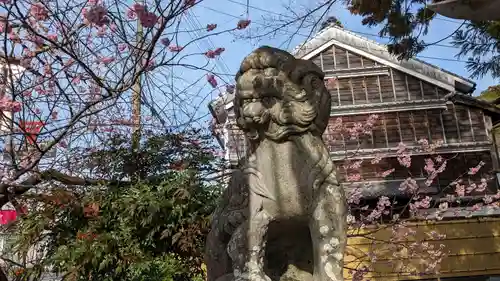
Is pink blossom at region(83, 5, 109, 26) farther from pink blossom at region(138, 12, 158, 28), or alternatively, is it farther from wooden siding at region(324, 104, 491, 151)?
wooden siding at region(324, 104, 491, 151)

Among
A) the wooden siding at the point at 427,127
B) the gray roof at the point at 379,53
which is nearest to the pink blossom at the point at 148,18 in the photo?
the wooden siding at the point at 427,127

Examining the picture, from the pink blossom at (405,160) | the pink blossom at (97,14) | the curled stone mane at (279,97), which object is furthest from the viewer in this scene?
the pink blossom at (405,160)

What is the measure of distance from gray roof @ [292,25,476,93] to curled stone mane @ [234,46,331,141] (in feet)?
31.0

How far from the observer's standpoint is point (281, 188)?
1977 mm

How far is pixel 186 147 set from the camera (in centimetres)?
468

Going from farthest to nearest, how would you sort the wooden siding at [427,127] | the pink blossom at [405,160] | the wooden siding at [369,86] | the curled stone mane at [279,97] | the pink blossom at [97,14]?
the wooden siding at [369,86], the wooden siding at [427,127], the pink blossom at [405,160], the pink blossom at [97,14], the curled stone mane at [279,97]

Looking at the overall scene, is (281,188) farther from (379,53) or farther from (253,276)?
(379,53)

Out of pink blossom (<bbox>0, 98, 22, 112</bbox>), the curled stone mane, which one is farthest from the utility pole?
the curled stone mane

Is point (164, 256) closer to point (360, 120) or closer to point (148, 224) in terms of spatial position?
point (148, 224)

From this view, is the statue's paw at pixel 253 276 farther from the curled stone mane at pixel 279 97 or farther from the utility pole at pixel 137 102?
the utility pole at pixel 137 102

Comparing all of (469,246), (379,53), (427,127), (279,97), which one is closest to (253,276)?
(279,97)

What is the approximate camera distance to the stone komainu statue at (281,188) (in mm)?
1924

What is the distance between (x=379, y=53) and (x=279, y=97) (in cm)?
1028

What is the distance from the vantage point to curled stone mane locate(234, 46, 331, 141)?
2.03 meters
